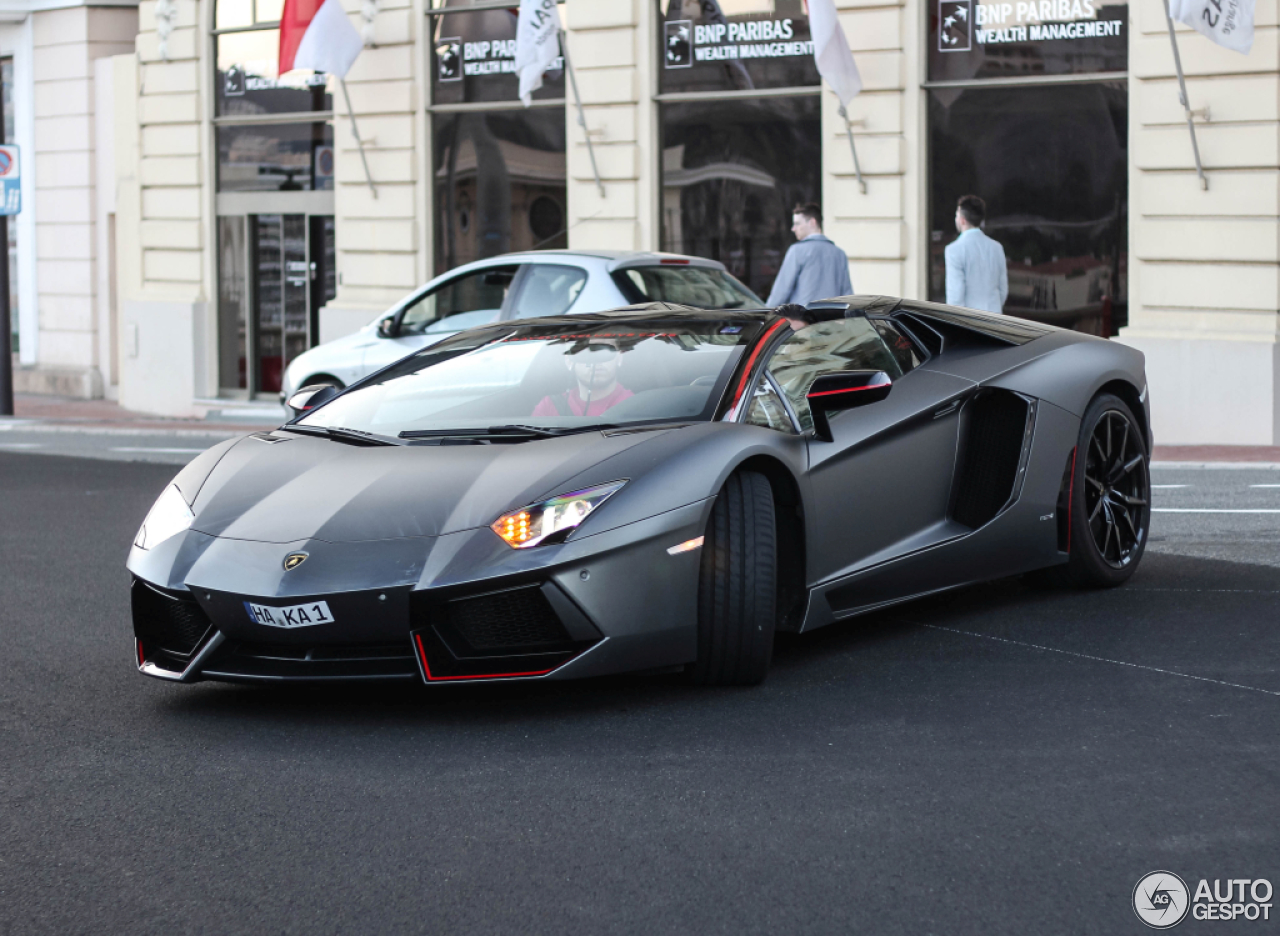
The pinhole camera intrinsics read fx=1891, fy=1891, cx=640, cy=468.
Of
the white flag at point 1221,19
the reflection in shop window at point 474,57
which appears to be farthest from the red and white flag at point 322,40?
the white flag at point 1221,19

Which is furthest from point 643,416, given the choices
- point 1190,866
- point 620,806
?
point 1190,866

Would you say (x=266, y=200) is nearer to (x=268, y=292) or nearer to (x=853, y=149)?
(x=268, y=292)

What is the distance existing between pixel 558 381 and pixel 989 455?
1.58 metres

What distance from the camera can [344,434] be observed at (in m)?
5.95

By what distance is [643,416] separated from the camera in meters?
5.72

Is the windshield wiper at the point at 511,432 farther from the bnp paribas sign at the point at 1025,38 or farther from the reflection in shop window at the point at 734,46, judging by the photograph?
the reflection in shop window at the point at 734,46

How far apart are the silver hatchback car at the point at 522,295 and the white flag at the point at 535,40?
13.5ft

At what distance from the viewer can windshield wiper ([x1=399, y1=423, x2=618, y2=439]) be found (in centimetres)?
561

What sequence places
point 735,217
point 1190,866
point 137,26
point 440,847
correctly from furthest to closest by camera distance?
point 137,26
point 735,217
point 440,847
point 1190,866

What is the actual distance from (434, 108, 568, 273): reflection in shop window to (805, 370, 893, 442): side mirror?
12.6 meters

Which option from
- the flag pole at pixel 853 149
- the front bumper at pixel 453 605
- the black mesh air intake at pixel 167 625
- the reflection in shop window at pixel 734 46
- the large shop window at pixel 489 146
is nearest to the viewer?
the front bumper at pixel 453 605

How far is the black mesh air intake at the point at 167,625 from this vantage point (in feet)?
17.1

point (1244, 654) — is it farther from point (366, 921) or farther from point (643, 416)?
point (366, 921)

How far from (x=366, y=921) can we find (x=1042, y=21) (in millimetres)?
13352
